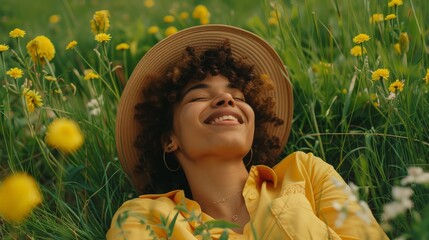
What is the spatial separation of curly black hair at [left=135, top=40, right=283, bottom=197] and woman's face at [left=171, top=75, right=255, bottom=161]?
43 mm

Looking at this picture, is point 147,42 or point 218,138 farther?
point 147,42

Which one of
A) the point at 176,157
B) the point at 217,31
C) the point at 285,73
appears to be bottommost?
the point at 176,157

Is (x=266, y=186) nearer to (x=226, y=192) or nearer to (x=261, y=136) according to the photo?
(x=226, y=192)

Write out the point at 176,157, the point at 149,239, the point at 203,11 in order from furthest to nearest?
1. the point at 203,11
2. the point at 176,157
3. the point at 149,239

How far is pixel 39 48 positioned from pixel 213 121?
77 centimetres

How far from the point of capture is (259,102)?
8.94 feet

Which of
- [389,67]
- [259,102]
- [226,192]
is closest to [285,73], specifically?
[259,102]

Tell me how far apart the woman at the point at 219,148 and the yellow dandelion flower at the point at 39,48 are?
37cm

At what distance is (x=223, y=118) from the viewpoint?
96.3 inches

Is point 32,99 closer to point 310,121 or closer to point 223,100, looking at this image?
point 223,100

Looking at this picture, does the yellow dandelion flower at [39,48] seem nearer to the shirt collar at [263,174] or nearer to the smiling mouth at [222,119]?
the smiling mouth at [222,119]

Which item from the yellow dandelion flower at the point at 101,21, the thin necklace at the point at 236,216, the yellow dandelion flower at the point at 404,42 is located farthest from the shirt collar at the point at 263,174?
the yellow dandelion flower at the point at 101,21

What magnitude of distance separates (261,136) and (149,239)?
2.29 ft

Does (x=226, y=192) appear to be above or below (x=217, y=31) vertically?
below
